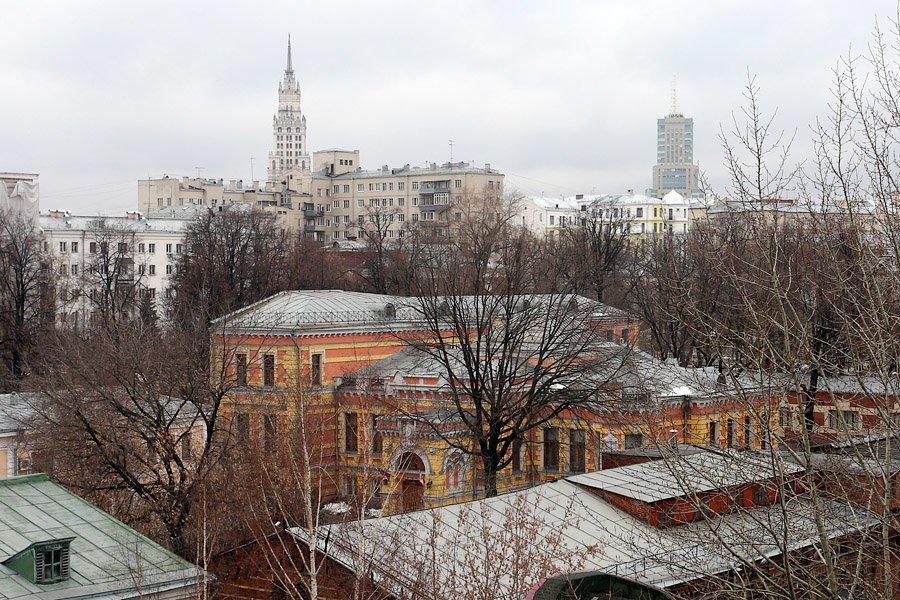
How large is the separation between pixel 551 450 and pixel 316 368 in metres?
8.49

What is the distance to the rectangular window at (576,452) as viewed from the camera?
32.4 metres

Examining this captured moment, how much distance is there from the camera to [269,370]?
36.8 metres

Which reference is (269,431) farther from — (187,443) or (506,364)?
(506,364)

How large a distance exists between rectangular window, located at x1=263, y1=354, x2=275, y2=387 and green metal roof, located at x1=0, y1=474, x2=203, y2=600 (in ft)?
60.2

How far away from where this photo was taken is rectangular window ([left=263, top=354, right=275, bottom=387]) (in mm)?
36625

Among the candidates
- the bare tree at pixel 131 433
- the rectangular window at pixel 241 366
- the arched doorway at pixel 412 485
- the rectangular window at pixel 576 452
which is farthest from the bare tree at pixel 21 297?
the rectangular window at pixel 576 452

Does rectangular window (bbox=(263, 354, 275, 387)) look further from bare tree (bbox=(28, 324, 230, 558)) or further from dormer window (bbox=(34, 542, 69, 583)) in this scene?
dormer window (bbox=(34, 542, 69, 583))

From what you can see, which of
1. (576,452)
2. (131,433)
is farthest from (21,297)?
(576,452)

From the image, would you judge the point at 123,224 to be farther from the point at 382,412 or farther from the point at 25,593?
the point at 25,593

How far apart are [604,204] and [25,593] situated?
8553 centimetres

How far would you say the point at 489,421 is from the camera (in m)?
28.5

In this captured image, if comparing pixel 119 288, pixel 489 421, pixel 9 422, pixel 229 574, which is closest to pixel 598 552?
pixel 229 574

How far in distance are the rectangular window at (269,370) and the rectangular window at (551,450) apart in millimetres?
9347

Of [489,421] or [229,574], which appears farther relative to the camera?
[489,421]
